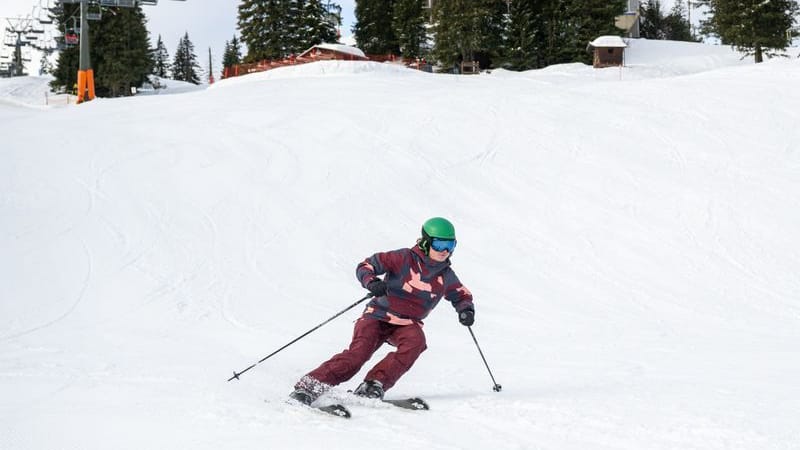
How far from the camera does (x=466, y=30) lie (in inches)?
1634

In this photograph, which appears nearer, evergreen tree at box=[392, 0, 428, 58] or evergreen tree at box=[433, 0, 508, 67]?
evergreen tree at box=[433, 0, 508, 67]

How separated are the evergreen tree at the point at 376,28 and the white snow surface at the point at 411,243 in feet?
113

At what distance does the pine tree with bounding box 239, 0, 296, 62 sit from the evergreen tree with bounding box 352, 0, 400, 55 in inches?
319

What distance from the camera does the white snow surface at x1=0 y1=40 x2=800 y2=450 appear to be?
3.92 meters

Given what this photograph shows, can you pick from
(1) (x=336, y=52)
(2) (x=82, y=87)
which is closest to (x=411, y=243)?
(2) (x=82, y=87)

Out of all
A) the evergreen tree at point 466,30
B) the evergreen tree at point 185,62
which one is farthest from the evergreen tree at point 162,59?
the evergreen tree at point 466,30

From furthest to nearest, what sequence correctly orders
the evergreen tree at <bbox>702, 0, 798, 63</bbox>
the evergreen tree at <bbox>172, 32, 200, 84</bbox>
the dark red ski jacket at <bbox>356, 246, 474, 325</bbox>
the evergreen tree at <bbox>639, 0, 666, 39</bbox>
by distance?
the evergreen tree at <bbox>172, 32, 200, 84</bbox> < the evergreen tree at <bbox>639, 0, 666, 39</bbox> < the evergreen tree at <bbox>702, 0, 798, 63</bbox> < the dark red ski jacket at <bbox>356, 246, 474, 325</bbox>

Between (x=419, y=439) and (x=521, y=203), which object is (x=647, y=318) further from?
(x=419, y=439)

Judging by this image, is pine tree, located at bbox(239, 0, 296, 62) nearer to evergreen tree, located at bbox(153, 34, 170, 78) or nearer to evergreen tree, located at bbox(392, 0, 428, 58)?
evergreen tree, located at bbox(392, 0, 428, 58)

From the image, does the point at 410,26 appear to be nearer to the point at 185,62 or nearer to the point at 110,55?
the point at 110,55

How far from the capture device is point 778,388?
4770 mm

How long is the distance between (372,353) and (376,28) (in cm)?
5071

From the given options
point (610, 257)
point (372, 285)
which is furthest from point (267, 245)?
point (372, 285)

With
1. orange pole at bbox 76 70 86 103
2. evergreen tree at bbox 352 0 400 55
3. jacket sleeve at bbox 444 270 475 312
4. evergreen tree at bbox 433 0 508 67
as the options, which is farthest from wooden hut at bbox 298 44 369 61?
jacket sleeve at bbox 444 270 475 312
